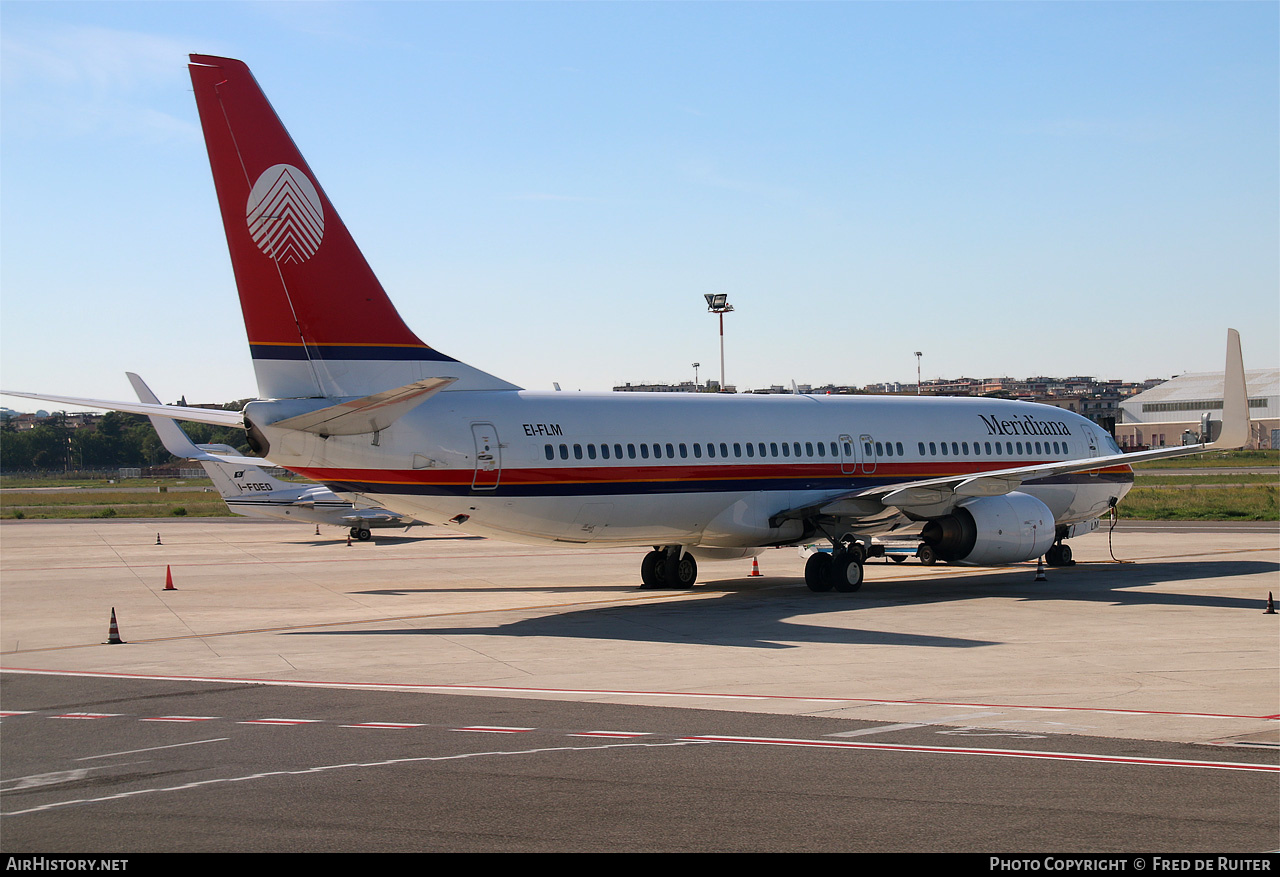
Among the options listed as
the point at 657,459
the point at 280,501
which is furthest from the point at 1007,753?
the point at 280,501

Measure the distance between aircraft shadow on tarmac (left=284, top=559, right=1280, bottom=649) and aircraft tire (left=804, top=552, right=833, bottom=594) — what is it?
0.27m

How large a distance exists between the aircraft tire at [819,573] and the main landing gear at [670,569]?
114 inches

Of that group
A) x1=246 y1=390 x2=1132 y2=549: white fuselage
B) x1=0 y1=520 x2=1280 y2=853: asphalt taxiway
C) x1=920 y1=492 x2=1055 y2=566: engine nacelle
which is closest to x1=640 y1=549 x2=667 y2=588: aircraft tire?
x1=0 y1=520 x2=1280 y2=853: asphalt taxiway

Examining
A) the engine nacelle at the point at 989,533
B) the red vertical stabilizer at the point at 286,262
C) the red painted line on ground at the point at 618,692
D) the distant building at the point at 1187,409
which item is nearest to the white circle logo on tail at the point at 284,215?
the red vertical stabilizer at the point at 286,262

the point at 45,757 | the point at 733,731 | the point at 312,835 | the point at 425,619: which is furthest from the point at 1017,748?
the point at 425,619

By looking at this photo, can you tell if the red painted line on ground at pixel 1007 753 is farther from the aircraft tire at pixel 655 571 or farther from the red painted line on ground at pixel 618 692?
the aircraft tire at pixel 655 571

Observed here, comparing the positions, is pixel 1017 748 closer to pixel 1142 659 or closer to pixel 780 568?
pixel 1142 659

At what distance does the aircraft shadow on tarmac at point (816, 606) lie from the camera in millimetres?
17500

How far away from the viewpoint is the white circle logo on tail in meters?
18.3

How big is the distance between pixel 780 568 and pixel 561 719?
1986cm

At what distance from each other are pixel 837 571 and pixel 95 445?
156 m

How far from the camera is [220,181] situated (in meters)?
18.1

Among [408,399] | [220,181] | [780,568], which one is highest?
[220,181]

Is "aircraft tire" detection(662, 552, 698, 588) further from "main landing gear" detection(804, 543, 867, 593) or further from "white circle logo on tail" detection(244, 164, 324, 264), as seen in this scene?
"white circle logo on tail" detection(244, 164, 324, 264)
